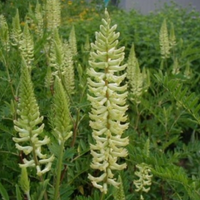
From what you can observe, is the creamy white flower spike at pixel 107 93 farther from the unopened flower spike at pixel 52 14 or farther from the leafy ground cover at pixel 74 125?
the unopened flower spike at pixel 52 14

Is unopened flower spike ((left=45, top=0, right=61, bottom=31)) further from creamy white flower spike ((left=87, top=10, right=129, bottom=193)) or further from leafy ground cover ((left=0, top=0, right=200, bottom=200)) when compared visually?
creamy white flower spike ((left=87, top=10, right=129, bottom=193))

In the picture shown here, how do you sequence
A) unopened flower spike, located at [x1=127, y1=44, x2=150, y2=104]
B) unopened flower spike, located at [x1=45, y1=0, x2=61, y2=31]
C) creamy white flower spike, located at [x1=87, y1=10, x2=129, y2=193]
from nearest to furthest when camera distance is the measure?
creamy white flower spike, located at [x1=87, y1=10, x2=129, y2=193] → unopened flower spike, located at [x1=127, y1=44, x2=150, y2=104] → unopened flower spike, located at [x1=45, y1=0, x2=61, y2=31]

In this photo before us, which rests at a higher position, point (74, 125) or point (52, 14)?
point (52, 14)

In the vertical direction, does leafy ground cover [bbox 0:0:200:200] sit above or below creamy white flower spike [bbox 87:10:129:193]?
below

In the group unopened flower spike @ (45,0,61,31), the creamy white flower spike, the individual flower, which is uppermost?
the creamy white flower spike

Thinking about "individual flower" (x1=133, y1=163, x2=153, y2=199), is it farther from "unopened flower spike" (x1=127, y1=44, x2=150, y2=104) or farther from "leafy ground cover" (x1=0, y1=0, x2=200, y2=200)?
"unopened flower spike" (x1=127, y1=44, x2=150, y2=104)

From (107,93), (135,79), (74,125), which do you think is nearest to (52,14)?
(135,79)

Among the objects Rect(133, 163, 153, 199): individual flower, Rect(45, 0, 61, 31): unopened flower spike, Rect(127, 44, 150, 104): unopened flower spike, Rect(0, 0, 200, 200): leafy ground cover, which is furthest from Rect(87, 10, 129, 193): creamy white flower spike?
Rect(45, 0, 61, 31): unopened flower spike

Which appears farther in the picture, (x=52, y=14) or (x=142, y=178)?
(x=52, y=14)

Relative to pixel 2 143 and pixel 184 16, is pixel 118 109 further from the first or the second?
pixel 184 16

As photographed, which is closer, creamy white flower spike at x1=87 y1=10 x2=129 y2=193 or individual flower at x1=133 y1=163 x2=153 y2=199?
creamy white flower spike at x1=87 y1=10 x2=129 y2=193

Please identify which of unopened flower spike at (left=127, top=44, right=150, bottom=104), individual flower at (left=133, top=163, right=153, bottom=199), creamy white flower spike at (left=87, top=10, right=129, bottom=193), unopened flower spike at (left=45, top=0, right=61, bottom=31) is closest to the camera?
creamy white flower spike at (left=87, top=10, right=129, bottom=193)

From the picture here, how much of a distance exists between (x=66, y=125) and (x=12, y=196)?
1.24 meters

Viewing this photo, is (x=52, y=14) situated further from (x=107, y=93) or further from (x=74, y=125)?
(x=107, y=93)
